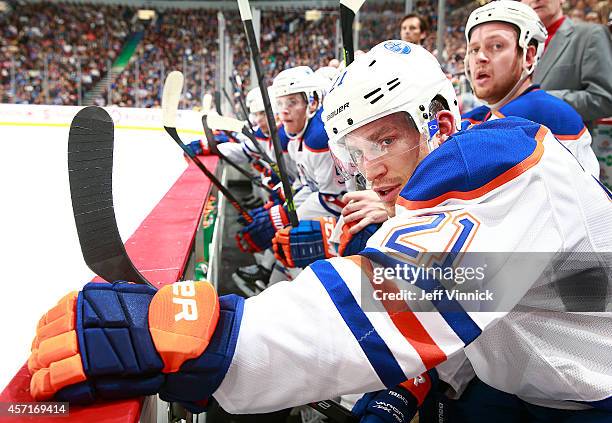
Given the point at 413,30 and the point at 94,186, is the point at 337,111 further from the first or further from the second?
the point at 413,30

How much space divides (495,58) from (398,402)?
3.56 feet

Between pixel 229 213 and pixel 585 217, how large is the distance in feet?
14.8

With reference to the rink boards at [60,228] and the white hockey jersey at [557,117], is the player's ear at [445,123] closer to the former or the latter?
the rink boards at [60,228]

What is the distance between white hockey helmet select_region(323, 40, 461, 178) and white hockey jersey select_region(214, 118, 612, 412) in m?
0.19

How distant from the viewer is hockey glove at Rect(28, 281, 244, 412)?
0.59 metres

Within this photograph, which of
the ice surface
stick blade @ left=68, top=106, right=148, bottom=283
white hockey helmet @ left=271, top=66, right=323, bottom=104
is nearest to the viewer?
stick blade @ left=68, top=106, right=148, bottom=283

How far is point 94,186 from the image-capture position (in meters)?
0.73

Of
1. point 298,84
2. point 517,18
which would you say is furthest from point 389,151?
point 298,84

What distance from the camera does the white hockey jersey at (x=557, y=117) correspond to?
1.52m

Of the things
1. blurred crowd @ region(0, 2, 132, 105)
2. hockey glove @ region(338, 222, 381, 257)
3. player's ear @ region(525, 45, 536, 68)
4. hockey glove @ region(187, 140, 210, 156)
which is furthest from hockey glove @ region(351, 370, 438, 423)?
blurred crowd @ region(0, 2, 132, 105)

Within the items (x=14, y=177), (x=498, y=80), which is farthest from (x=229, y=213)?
(x=498, y=80)

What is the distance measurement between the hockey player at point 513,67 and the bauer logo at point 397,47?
2.40 ft

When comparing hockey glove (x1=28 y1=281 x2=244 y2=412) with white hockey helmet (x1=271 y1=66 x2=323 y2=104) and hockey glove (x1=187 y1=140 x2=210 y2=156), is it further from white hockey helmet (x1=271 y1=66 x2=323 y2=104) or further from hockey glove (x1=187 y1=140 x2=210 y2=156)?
hockey glove (x1=187 y1=140 x2=210 y2=156)

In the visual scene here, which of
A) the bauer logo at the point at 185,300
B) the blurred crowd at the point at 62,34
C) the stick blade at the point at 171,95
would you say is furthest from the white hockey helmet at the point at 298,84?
the blurred crowd at the point at 62,34
